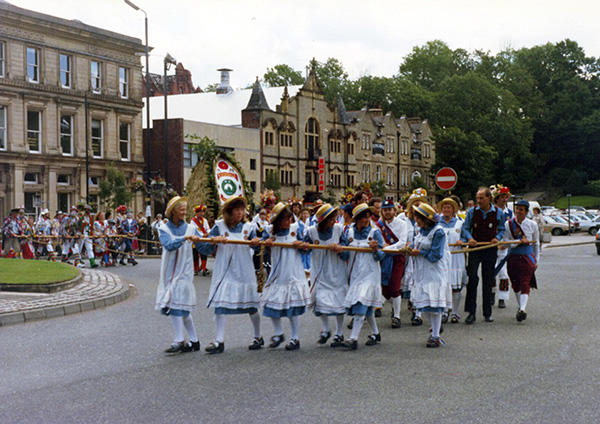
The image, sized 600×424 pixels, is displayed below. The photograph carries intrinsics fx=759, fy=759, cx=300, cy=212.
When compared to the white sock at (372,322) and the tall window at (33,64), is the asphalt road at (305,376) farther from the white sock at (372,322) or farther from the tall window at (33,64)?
the tall window at (33,64)

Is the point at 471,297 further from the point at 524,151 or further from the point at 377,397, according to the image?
the point at 524,151

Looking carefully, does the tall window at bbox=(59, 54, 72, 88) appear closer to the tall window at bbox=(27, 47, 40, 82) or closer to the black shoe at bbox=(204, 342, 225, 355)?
the tall window at bbox=(27, 47, 40, 82)

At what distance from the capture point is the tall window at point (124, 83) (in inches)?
1932

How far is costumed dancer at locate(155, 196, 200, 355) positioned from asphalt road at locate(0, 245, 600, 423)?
0.32 m

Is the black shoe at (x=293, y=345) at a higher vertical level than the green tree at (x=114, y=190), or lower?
lower

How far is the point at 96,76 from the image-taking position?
47188 millimetres

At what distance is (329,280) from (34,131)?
37.8 metres

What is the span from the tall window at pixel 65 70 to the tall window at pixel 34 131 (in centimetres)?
270

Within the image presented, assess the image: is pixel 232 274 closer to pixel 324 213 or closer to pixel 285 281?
pixel 285 281

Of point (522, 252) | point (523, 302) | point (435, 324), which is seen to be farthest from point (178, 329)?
point (522, 252)

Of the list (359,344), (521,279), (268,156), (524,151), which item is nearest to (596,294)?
→ (521,279)

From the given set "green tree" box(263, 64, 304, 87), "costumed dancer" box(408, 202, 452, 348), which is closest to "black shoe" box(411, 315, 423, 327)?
"costumed dancer" box(408, 202, 452, 348)

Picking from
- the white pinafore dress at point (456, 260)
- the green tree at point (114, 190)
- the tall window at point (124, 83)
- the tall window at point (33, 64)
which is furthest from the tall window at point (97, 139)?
the white pinafore dress at point (456, 260)

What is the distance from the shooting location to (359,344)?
9430 millimetres
